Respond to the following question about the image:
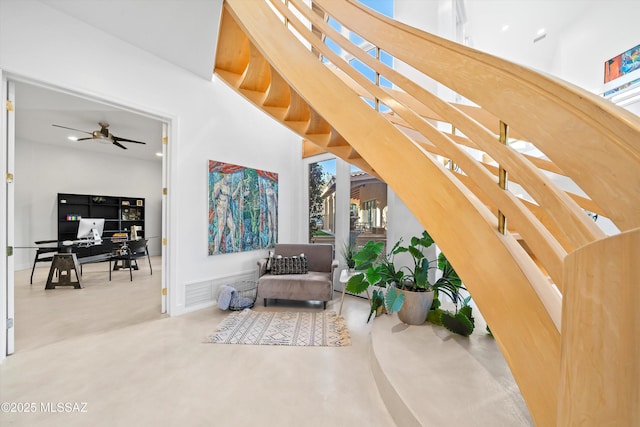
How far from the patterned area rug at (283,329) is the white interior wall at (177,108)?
33.6 inches

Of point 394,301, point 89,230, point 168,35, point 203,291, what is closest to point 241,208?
point 203,291

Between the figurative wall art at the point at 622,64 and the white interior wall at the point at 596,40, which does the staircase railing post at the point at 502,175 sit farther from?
the white interior wall at the point at 596,40

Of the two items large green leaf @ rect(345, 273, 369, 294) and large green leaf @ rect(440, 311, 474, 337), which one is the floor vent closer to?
large green leaf @ rect(345, 273, 369, 294)

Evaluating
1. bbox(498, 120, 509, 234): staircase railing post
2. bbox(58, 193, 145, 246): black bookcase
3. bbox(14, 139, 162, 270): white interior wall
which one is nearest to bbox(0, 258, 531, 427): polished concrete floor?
bbox(498, 120, 509, 234): staircase railing post

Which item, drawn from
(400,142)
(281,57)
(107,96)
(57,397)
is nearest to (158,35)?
(107,96)

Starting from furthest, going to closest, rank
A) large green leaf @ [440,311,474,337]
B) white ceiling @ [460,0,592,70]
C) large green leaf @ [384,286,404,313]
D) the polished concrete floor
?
white ceiling @ [460,0,592,70]
large green leaf @ [384,286,404,313]
large green leaf @ [440,311,474,337]
the polished concrete floor

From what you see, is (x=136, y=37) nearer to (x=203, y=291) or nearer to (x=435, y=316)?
(x=203, y=291)

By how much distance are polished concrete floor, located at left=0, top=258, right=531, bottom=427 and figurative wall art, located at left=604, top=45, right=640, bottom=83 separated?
2868mm

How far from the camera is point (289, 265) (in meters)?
3.59

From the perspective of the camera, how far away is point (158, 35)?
8.21ft

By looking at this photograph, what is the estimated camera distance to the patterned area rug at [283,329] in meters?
2.43

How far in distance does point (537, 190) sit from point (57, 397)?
114 inches

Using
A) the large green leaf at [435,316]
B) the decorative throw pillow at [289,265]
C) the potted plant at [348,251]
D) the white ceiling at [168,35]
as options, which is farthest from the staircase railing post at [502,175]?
the potted plant at [348,251]

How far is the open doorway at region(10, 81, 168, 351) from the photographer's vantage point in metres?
2.93
